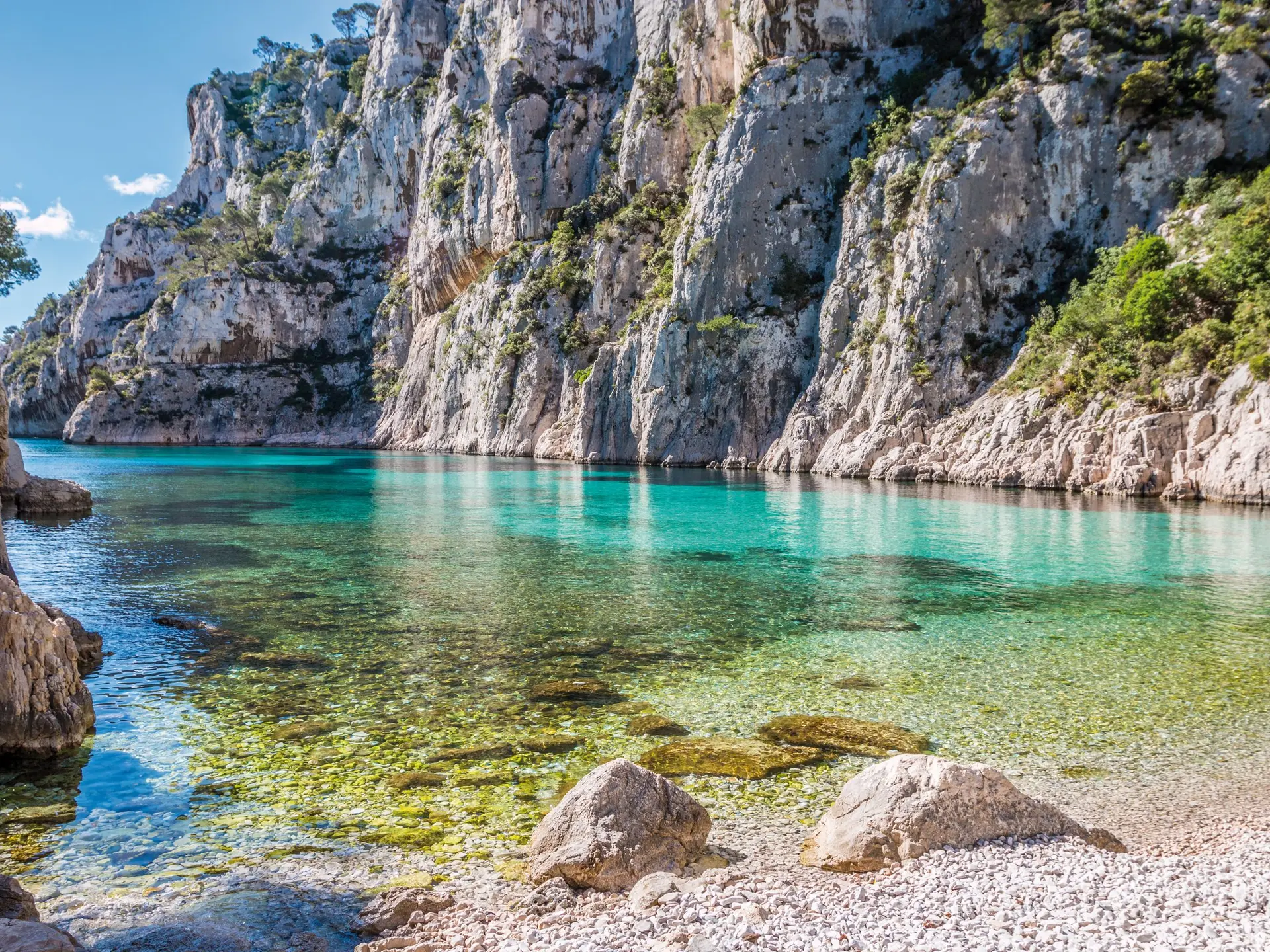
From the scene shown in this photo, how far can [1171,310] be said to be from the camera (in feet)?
116

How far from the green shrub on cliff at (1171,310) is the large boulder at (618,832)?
3286 cm

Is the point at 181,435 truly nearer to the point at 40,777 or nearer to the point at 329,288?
the point at 329,288

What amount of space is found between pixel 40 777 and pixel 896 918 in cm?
743

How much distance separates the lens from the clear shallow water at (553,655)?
23.1 feet

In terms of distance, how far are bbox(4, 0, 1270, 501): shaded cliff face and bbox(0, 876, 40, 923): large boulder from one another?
35.6m

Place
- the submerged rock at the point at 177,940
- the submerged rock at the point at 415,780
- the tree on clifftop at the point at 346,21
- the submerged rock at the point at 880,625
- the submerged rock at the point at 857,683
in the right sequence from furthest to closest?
the tree on clifftop at the point at 346,21, the submerged rock at the point at 880,625, the submerged rock at the point at 857,683, the submerged rock at the point at 415,780, the submerged rock at the point at 177,940

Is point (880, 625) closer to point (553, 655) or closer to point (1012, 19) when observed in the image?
point (553, 655)

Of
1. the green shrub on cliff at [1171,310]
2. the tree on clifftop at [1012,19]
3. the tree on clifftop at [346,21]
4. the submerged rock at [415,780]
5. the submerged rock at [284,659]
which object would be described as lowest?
the submerged rock at [415,780]

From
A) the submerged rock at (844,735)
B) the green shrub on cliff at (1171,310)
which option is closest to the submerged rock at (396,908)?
the submerged rock at (844,735)

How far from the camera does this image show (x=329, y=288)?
361 feet

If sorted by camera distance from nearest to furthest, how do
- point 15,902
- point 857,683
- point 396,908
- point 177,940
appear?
point 15,902 < point 177,940 < point 396,908 < point 857,683

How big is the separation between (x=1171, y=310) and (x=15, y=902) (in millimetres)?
41667

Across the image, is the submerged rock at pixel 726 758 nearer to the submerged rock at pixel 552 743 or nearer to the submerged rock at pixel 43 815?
the submerged rock at pixel 552 743

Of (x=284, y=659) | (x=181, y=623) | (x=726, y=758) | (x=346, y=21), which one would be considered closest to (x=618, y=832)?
(x=726, y=758)
